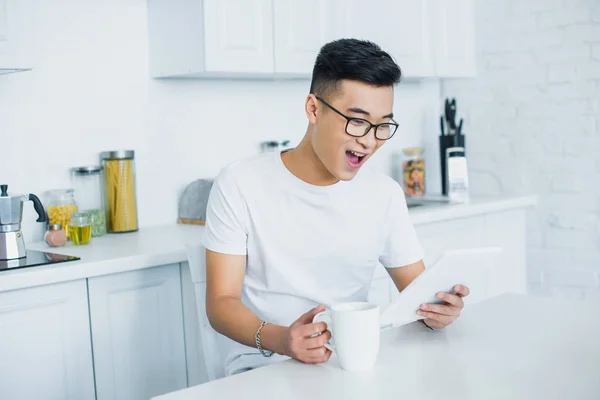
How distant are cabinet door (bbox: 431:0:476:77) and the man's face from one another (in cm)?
190

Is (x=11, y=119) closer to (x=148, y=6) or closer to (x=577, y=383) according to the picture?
(x=148, y=6)

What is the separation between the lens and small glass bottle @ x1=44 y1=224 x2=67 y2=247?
7.88 ft

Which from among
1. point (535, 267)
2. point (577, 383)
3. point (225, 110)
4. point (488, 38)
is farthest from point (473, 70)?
point (577, 383)

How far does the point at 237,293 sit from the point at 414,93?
2.41 meters

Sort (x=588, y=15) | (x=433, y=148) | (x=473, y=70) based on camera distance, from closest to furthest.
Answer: (x=588, y=15)
(x=473, y=70)
(x=433, y=148)

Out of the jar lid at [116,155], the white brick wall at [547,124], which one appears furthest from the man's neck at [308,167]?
the white brick wall at [547,124]

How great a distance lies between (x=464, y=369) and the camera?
1.29 metres

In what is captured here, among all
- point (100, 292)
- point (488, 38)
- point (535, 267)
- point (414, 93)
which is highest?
point (488, 38)

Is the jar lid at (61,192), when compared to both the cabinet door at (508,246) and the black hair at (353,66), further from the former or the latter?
the cabinet door at (508,246)

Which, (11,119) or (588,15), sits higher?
(588,15)

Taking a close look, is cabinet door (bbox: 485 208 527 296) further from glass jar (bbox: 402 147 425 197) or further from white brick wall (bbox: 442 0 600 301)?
glass jar (bbox: 402 147 425 197)

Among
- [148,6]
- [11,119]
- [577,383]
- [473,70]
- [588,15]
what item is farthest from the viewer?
[473,70]

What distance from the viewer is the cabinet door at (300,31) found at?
2863mm

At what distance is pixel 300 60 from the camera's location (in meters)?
2.94
